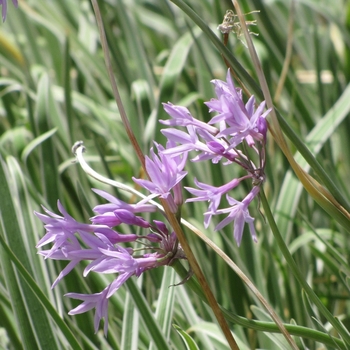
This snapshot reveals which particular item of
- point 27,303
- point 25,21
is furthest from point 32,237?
point 25,21

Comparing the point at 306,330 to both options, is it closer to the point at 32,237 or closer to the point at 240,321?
the point at 240,321

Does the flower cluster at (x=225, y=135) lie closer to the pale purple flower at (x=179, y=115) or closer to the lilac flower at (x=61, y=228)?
the pale purple flower at (x=179, y=115)

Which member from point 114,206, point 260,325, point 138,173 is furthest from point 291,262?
point 138,173

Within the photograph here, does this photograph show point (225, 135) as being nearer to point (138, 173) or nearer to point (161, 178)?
point (161, 178)

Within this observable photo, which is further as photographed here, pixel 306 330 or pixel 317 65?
pixel 317 65

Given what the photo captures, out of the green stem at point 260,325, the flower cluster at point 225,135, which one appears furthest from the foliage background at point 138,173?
the flower cluster at point 225,135

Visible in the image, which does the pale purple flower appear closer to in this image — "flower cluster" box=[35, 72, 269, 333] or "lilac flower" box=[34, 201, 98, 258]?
"flower cluster" box=[35, 72, 269, 333]
